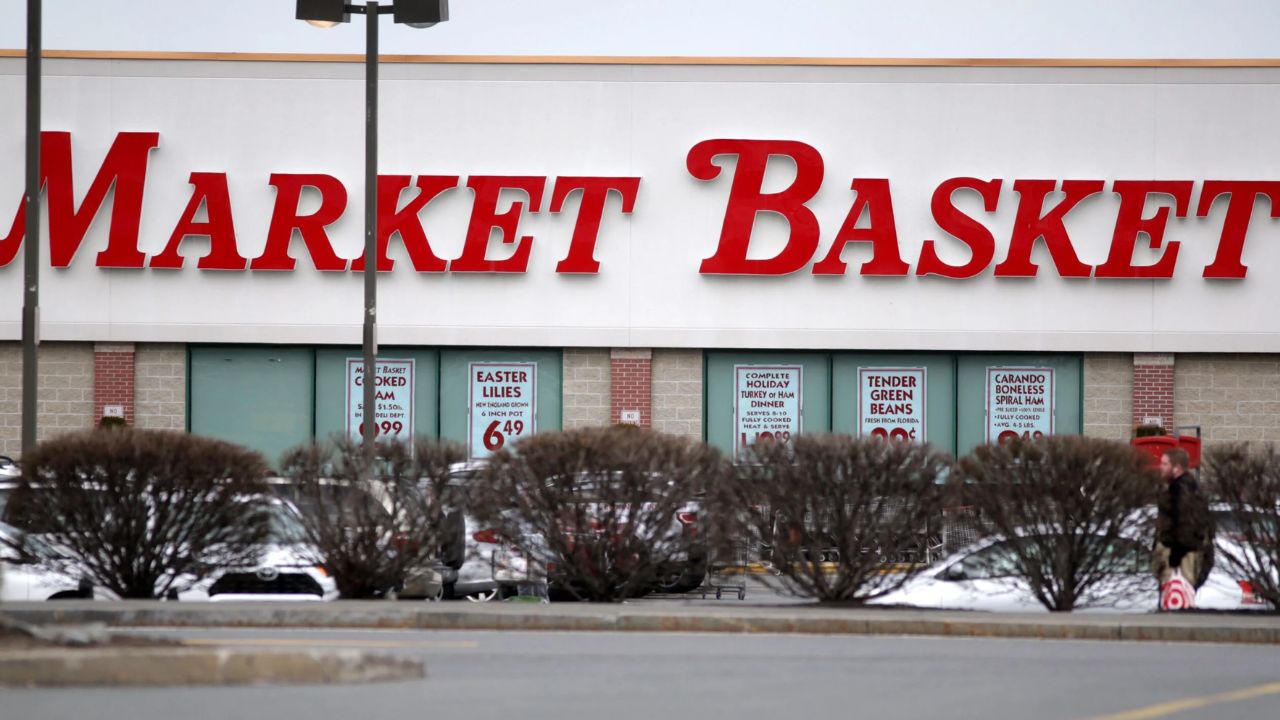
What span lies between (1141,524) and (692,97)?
16.0 m

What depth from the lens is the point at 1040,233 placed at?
26.6 m

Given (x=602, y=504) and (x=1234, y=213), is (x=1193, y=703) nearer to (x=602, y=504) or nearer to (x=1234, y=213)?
(x=602, y=504)

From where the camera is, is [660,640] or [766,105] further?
[766,105]

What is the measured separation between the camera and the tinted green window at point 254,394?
87.3ft

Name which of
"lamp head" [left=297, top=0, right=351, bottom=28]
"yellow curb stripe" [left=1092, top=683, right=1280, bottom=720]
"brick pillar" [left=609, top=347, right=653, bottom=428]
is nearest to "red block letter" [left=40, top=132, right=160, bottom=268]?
"brick pillar" [left=609, top=347, right=653, bottom=428]

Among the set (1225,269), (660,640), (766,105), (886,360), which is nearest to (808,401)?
(886,360)

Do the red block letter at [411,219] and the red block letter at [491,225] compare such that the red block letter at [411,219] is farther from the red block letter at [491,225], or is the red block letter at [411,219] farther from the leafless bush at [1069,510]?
the leafless bush at [1069,510]

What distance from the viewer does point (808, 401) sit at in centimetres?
2688

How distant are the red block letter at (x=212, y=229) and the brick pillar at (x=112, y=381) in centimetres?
173

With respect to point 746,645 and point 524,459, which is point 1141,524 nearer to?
point 746,645

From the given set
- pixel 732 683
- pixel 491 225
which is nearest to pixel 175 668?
pixel 732 683

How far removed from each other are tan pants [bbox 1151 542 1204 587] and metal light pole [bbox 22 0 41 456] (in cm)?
1141

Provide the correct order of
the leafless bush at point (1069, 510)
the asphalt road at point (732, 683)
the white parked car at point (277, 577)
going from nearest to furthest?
the asphalt road at point (732, 683) < the leafless bush at point (1069, 510) < the white parked car at point (277, 577)

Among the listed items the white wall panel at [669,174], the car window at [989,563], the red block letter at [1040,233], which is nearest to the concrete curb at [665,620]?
the car window at [989,563]
